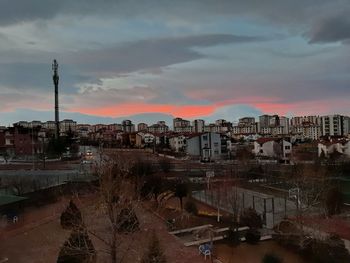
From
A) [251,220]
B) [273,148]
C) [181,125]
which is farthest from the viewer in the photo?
[181,125]

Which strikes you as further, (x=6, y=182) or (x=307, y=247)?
(x=6, y=182)

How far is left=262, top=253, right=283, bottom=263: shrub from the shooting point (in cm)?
1650

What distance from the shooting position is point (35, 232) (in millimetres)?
17734

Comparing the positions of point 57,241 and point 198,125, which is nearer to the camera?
point 57,241

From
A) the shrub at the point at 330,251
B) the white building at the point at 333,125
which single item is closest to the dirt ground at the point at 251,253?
the shrub at the point at 330,251

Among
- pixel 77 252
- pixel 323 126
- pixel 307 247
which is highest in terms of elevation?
pixel 323 126

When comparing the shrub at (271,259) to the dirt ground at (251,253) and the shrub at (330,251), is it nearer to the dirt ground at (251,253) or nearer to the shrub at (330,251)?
the dirt ground at (251,253)

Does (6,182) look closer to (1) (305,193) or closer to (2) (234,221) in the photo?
(2) (234,221)

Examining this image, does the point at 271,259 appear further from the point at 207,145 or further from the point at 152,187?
the point at 207,145

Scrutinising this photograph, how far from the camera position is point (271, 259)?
1677 centimetres

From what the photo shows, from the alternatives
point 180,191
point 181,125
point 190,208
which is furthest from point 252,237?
point 181,125

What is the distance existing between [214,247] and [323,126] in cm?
9634

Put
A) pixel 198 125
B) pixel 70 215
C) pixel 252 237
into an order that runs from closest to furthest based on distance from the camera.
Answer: pixel 70 215
pixel 252 237
pixel 198 125

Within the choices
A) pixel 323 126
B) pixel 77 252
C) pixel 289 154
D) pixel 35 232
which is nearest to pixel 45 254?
pixel 35 232
